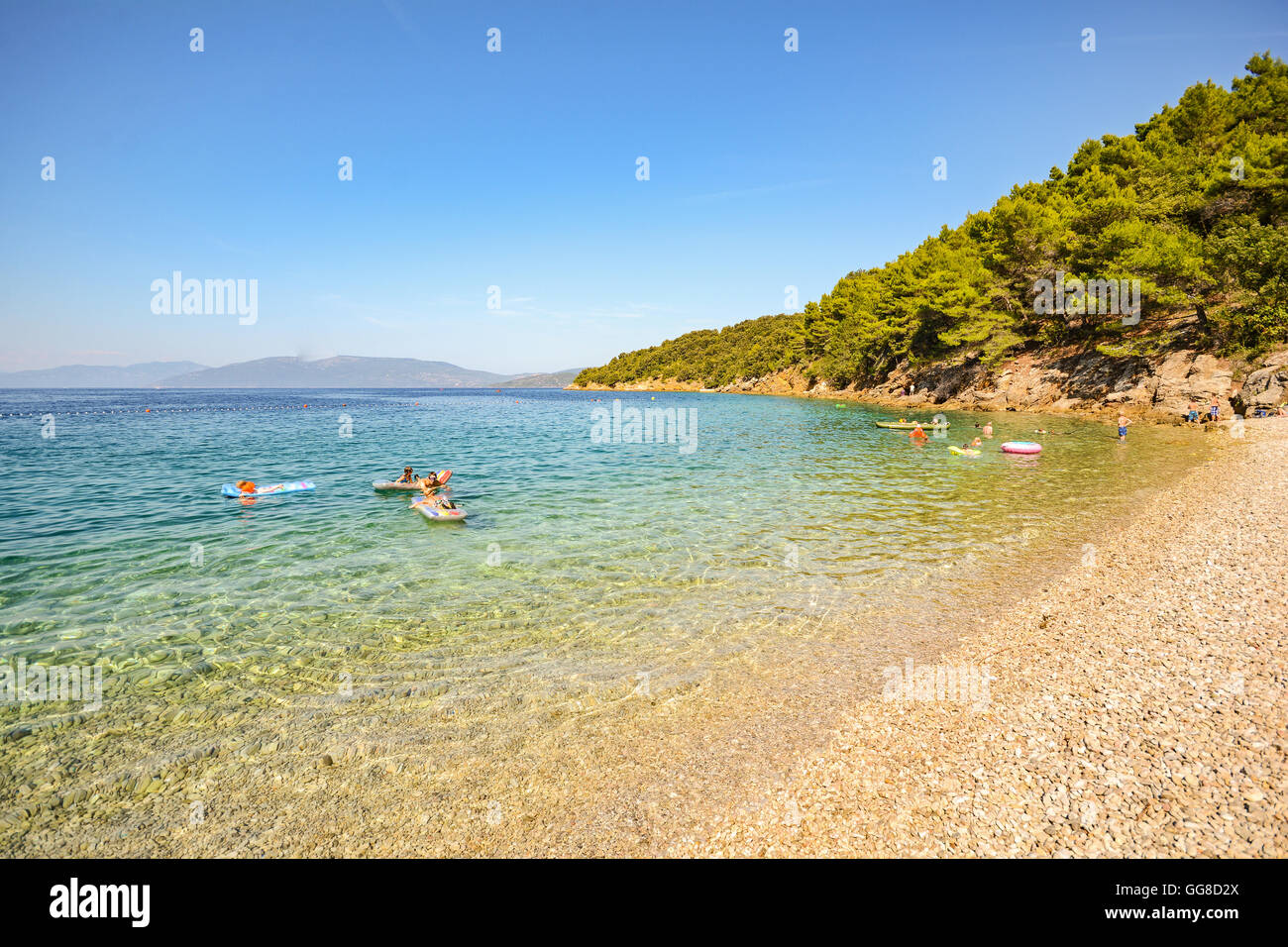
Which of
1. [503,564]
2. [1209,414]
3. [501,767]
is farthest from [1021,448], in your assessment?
[501,767]

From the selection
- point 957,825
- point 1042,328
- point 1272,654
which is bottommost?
point 957,825

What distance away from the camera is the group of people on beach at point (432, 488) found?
19.5m

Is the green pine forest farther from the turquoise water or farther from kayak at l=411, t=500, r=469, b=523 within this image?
kayak at l=411, t=500, r=469, b=523

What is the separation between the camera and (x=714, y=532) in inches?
681

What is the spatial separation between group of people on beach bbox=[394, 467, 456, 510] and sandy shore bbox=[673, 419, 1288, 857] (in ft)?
51.3

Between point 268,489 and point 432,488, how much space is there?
23.2ft

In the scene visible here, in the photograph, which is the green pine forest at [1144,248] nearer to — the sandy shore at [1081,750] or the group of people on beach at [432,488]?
the sandy shore at [1081,750]

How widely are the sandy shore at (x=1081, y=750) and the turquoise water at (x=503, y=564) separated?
2.45 metres

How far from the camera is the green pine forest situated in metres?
43.2

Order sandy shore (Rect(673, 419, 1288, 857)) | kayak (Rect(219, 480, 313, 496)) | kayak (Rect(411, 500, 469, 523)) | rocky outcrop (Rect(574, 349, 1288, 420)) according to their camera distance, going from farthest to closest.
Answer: rocky outcrop (Rect(574, 349, 1288, 420)) < kayak (Rect(219, 480, 313, 496)) < kayak (Rect(411, 500, 469, 523)) < sandy shore (Rect(673, 419, 1288, 857))

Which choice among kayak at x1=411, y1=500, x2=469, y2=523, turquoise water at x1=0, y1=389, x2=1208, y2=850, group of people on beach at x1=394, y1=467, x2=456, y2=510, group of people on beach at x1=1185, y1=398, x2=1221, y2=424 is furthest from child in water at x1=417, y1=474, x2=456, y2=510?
Result: group of people on beach at x1=1185, y1=398, x2=1221, y2=424
